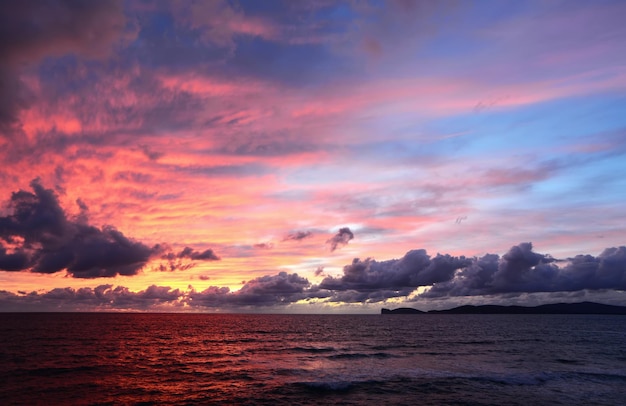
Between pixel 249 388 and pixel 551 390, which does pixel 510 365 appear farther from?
pixel 249 388

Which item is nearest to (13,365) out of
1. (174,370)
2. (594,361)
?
(174,370)

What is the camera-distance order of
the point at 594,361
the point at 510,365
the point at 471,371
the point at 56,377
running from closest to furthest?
the point at 56,377 < the point at 471,371 < the point at 510,365 < the point at 594,361

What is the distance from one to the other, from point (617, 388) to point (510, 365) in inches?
650

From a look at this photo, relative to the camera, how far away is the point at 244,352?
244 ft

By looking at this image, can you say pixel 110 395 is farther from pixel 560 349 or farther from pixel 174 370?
pixel 560 349

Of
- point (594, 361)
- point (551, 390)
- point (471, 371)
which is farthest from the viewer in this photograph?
point (594, 361)

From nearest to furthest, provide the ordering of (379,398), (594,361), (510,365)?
Result: (379,398)
(510,365)
(594,361)

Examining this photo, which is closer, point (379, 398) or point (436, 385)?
point (379, 398)

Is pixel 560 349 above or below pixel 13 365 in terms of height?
below

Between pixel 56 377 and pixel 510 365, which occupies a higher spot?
pixel 56 377

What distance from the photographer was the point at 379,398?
3897cm

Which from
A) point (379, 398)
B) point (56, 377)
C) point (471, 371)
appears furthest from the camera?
point (471, 371)

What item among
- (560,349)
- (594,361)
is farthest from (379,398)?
(560,349)

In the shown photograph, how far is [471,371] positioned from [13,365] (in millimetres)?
60835
